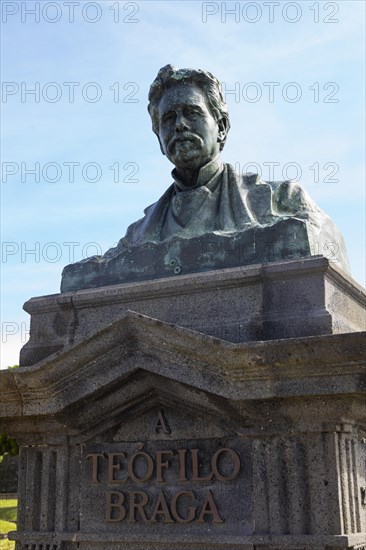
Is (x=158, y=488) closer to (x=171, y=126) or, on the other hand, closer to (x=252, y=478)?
(x=252, y=478)

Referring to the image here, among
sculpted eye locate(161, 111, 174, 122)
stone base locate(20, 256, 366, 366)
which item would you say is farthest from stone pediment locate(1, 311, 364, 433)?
sculpted eye locate(161, 111, 174, 122)

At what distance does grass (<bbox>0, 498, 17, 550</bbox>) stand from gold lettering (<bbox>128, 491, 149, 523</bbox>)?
11.1 metres

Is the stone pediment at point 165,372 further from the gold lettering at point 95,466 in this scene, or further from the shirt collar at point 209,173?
the shirt collar at point 209,173

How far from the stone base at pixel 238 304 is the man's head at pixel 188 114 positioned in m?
1.21

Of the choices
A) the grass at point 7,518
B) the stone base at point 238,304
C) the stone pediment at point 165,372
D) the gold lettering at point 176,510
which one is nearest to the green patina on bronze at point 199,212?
the stone base at point 238,304

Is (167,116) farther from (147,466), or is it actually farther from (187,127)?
(147,466)

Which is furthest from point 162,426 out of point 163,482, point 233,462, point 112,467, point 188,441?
point 233,462

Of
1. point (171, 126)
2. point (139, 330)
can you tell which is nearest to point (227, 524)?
point (139, 330)

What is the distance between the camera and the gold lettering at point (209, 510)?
4895 millimetres

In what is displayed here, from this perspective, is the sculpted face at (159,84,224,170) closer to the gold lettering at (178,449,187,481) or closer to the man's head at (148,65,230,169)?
the man's head at (148,65,230,169)

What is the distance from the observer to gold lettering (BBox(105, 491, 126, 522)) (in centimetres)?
528

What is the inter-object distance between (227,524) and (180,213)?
8.30ft

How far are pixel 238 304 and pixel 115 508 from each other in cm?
170

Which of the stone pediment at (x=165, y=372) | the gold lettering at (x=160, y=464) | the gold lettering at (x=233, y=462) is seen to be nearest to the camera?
the stone pediment at (x=165, y=372)
